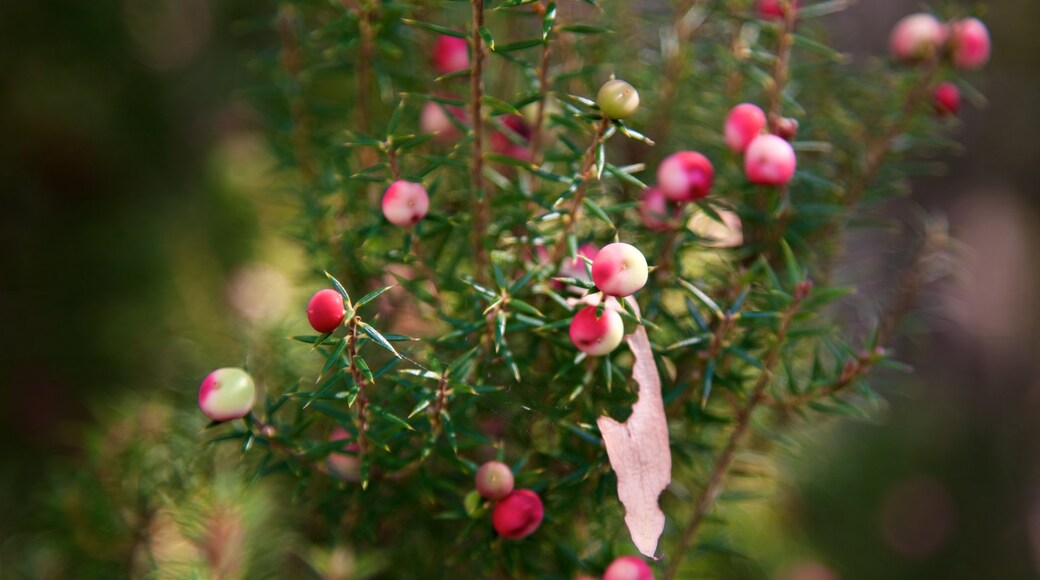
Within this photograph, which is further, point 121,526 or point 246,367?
point 121,526

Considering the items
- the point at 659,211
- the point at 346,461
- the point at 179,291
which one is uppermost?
the point at 659,211

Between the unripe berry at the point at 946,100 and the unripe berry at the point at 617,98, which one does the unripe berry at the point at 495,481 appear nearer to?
the unripe berry at the point at 617,98

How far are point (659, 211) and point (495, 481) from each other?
0.46 ft

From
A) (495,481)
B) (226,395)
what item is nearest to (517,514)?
(495,481)

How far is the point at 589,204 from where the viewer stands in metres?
0.33

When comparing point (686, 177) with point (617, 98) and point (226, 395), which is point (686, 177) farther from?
point (226, 395)

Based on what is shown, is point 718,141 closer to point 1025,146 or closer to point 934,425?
point 934,425

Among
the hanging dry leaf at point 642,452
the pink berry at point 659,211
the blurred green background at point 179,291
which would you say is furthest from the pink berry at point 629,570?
the blurred green background at point 179,291

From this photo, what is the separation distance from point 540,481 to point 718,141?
0.67 feet

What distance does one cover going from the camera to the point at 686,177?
0.36m

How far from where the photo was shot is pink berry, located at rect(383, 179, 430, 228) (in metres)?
0.33

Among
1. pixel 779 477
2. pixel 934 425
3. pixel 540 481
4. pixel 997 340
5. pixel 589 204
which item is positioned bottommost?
pixel 997 340

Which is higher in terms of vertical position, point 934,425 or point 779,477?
point 779,477

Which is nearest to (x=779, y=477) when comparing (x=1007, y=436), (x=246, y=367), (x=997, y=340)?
(x=246, y=367)
